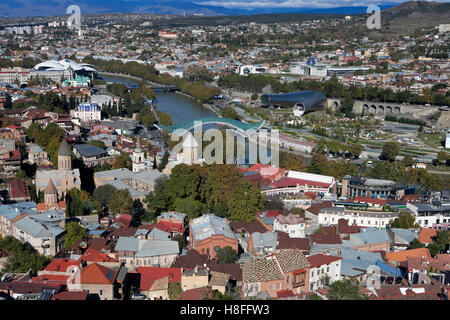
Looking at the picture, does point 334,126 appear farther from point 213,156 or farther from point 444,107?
point 213,156

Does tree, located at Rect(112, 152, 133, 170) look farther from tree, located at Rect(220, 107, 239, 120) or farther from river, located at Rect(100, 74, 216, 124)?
tree, located at Rect(220, 107, 239, 120)

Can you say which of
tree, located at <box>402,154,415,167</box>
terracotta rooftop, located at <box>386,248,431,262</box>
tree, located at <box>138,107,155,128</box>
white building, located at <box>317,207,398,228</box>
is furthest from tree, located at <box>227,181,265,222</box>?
tree, located at <box>138,107,155,128</box>

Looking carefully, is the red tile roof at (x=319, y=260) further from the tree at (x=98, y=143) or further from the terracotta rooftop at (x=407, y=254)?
the tree at (x=98, y=143)

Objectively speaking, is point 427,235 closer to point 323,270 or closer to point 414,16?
point 323,270

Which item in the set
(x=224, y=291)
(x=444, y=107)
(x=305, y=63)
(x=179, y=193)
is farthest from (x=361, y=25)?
(x=224, y=291)

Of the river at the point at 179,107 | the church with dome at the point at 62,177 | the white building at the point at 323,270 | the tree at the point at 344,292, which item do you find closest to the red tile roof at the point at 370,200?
the white building at the point at 323,270

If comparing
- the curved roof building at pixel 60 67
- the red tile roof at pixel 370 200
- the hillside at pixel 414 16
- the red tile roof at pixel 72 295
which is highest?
the hillside at pixel 414 16

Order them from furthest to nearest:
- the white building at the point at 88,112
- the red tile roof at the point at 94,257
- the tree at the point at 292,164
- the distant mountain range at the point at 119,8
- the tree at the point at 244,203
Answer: the distant mountain range at the point at 119,8, the white building at the point at 88,112, the tree at the point at 292,164, the tree at the point at 244,203, the red tile roof at the point at 94,257
